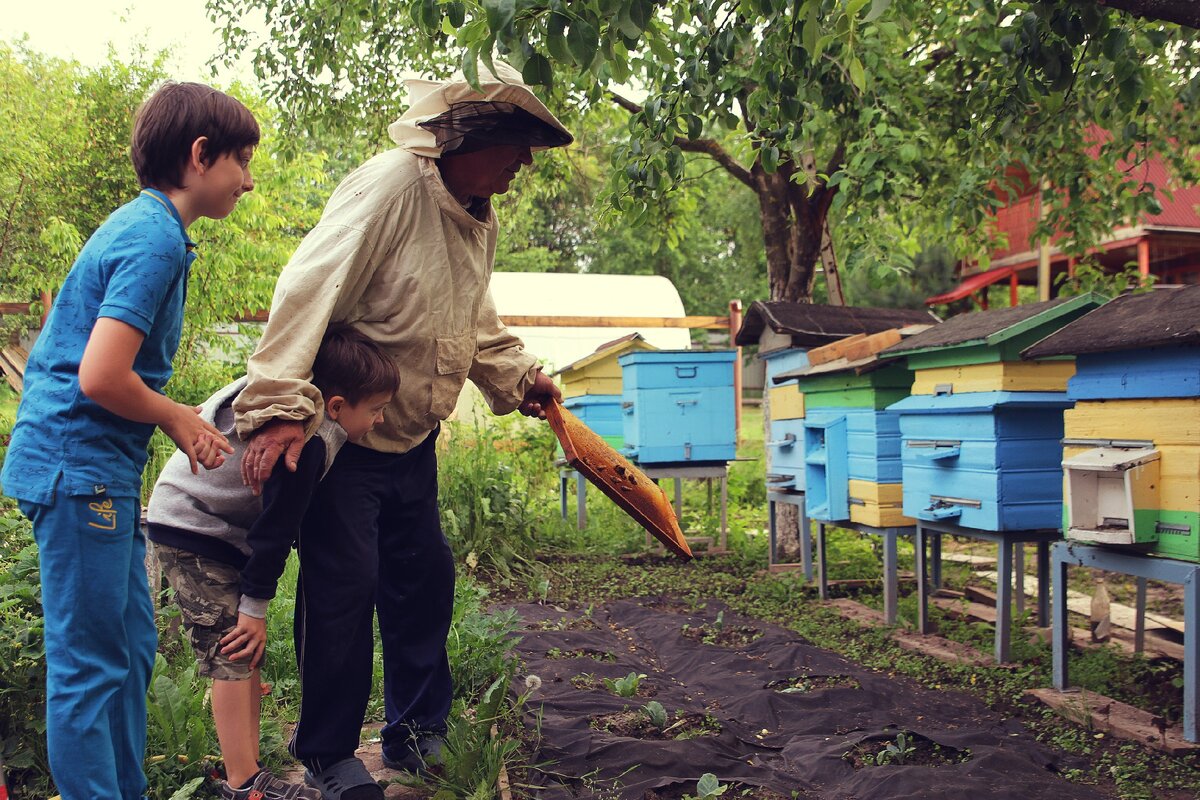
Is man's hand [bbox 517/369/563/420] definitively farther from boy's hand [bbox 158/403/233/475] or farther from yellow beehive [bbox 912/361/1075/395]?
yellow beehive [bbox 912/361/1075/395]

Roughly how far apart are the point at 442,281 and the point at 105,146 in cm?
991

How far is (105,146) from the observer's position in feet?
35.3

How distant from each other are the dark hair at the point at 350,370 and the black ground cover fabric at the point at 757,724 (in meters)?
1.32

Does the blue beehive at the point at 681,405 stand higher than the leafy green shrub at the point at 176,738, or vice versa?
the blue beehive at the point at 681,405

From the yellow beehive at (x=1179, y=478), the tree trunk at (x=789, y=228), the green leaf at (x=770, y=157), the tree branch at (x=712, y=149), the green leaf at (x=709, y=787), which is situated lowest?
the green leaf at (x=709, y=787)

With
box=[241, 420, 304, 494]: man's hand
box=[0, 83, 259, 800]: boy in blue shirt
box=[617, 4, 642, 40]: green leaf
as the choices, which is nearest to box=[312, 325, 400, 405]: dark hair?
box=[241, 420, 304, 494]: man's hand

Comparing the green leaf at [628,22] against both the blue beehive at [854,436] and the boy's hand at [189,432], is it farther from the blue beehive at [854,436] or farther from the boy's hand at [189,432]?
the blue beehive at [854,436]

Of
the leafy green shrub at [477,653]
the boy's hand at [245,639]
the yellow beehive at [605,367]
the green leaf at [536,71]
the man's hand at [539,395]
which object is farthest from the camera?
the yellow beehive at [605,367]

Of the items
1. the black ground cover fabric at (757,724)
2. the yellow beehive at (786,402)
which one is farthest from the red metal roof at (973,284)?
the black ground cover fabric at (757,724)

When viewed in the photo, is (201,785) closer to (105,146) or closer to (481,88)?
(481,88)

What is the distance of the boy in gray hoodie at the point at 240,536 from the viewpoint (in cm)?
237

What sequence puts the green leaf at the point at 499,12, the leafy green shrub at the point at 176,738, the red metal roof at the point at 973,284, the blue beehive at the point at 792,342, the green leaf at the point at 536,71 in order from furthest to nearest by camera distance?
the red metal roof at the point at 973,284, the blue beehive at the point at 792,342, the leafy green shrub at the point at 176,738, the green leaf at the point at 536,71, the green leaf at the point at 499,12

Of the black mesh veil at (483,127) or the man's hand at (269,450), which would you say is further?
the black mesh veil at (483,127)

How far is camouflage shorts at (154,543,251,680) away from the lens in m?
2.41
